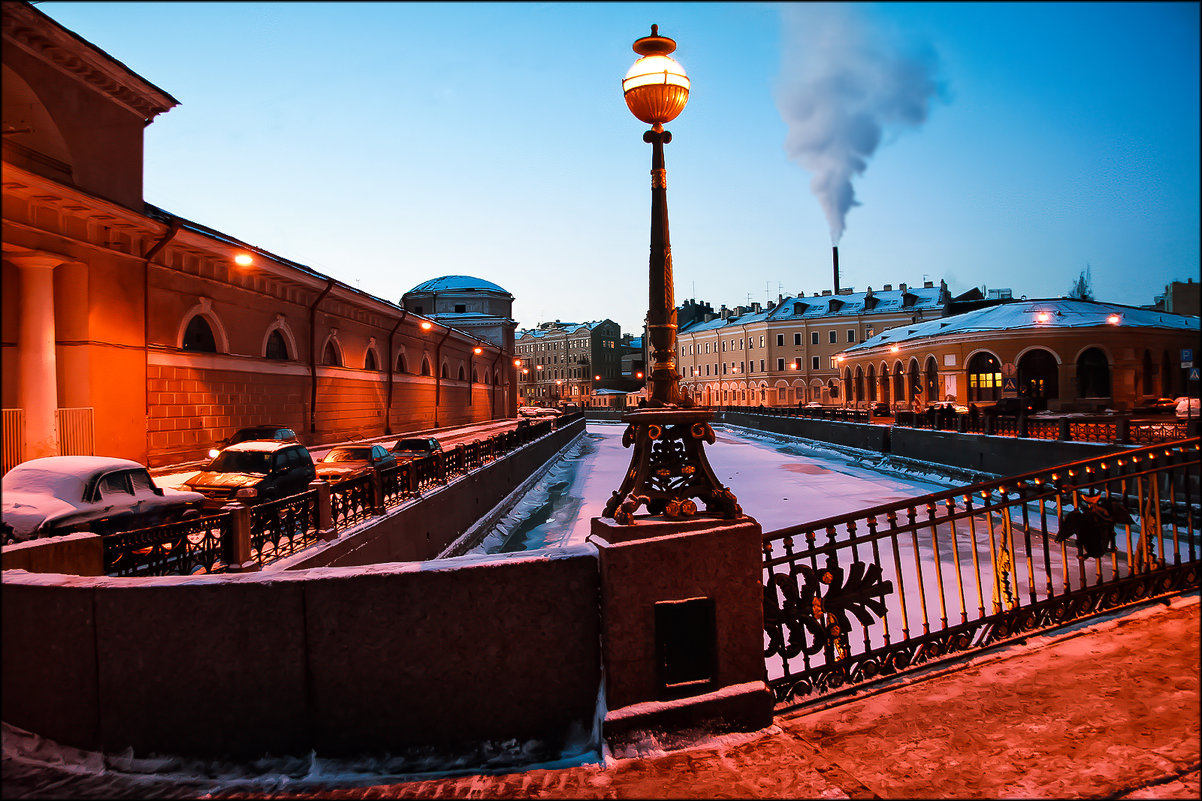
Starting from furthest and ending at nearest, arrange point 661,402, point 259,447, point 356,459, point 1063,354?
point 1063,354 → point 356,459 → point 259,447 → point 661,402

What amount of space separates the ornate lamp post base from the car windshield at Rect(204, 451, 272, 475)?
9956 millimetres

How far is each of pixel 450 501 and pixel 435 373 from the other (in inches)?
980

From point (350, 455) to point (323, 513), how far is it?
7.44m

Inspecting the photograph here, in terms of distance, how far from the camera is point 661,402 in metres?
4.53

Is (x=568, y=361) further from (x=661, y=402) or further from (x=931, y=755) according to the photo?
(x=931, y=755)

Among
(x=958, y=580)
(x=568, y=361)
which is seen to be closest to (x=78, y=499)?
(x=958, y=580)

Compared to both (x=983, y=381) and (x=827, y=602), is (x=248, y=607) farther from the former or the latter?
(x=983, y=381)

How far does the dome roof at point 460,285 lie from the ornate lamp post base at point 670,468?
57343 mm

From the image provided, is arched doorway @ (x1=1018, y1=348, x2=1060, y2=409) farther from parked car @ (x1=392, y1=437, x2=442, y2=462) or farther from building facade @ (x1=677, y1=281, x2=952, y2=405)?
parked car @ (x1=392, y1=437, x2=442, y2=462)

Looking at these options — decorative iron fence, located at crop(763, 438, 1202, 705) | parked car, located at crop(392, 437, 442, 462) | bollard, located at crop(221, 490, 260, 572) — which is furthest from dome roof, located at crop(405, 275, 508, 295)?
→ decorative iron fence, located at crop(763, 438, 1202, 705)

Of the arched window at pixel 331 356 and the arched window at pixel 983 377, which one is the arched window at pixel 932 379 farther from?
the arched window at pixel 331 356

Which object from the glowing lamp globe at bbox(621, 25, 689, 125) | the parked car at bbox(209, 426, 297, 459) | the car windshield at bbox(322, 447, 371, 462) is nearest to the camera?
the glowing lamp globe at bbox(621, 25, 689, 125)

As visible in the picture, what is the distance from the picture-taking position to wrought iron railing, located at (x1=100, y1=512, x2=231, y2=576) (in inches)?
236

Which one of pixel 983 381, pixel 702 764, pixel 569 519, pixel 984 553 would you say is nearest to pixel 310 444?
pixel 569 519
